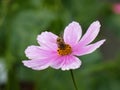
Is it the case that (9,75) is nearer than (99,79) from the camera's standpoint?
Yes

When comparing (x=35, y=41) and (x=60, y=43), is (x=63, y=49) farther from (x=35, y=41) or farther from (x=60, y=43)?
(x=35, y=41)

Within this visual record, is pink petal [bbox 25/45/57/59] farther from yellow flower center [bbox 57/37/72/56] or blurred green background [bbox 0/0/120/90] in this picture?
blurred green background [bbox 0/0/120/90]

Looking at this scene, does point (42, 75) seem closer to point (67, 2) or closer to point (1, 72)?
point (1, 72)

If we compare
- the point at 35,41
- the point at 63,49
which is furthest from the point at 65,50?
the point at 35,41

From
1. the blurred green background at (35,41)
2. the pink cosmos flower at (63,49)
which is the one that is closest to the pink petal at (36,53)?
the pink cosmos flower at (63,49)

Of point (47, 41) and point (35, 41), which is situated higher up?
point (35, 41)

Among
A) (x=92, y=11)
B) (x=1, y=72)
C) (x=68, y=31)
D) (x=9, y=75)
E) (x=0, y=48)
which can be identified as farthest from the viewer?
(x=92, y=11)

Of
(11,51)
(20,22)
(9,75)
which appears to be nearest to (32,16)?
(20,22)

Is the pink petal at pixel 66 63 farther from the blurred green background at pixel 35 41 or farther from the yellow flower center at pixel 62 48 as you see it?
the blurred green background at pixel 35 41
